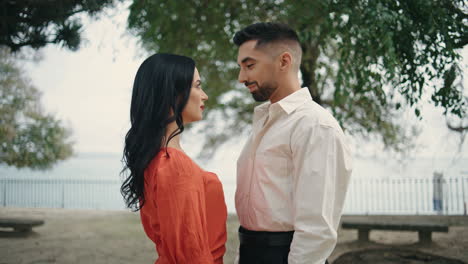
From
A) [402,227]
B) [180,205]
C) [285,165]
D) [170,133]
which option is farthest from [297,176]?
[402,227]

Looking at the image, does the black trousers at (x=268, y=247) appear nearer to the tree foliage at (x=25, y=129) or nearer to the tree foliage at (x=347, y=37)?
the tree foliage at (x=347, y=37)

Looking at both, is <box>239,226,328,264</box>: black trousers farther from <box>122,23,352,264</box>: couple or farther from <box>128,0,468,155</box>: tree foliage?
<box>128,0,468,155</box>: tree foliage

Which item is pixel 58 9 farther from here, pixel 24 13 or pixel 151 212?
pixel 151 212

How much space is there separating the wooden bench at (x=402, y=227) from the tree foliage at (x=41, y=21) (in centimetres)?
668

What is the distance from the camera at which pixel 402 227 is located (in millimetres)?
8594

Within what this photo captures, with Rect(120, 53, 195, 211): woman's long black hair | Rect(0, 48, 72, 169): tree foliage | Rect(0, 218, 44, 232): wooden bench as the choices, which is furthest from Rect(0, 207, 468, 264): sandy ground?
Rect(0, 48, 72, 169): tree foliage

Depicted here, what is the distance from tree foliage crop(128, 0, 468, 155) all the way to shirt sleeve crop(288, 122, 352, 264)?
138 inches

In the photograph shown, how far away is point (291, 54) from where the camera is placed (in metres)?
2.42

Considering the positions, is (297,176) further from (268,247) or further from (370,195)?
(370,195)

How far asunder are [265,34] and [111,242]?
8.01m

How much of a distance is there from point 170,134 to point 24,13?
4.60m

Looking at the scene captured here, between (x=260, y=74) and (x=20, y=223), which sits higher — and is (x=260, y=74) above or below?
above

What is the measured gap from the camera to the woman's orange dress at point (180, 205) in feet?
6.15

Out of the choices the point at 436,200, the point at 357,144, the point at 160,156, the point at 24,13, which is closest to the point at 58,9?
the point at 24,13
